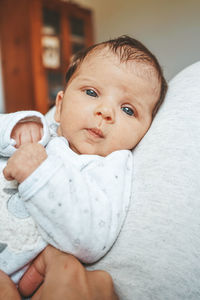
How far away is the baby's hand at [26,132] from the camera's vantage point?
74 cm

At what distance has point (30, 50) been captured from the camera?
10.6 feet

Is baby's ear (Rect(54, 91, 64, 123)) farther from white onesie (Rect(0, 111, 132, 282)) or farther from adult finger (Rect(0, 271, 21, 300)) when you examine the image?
adult finger (Rect(0, 271, 21, 300))

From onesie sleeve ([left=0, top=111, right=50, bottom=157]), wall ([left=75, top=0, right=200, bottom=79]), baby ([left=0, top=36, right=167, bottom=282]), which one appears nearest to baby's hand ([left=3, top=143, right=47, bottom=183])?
baby ([left=0, top=36, right=167, bottom=282])

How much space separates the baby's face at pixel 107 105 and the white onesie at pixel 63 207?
0.08 m

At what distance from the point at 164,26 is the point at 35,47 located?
1614 mm

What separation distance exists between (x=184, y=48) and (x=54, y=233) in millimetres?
3041

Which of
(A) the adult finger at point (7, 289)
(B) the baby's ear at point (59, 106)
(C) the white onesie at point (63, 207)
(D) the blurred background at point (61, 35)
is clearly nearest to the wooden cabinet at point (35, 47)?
(D) the blurred background at point (61, 35)

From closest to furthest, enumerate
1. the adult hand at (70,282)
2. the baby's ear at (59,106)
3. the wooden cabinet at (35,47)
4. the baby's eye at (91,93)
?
1. the adult hand at (70,282)
2. the baby's eye at (91,93)
3. the baby's ear at (59,106)
4. the wooden cabinet at (35,47)

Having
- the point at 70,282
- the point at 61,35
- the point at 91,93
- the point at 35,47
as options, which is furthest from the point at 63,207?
the point at 61,35

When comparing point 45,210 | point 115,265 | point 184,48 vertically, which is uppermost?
point 45,210

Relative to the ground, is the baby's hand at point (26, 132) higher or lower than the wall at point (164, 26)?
higher

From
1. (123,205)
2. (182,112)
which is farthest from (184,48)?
(123,205)

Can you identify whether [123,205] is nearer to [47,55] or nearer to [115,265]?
[115,265]

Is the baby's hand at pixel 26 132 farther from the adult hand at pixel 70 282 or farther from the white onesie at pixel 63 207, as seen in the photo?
the adult hand at pixel 70 282
